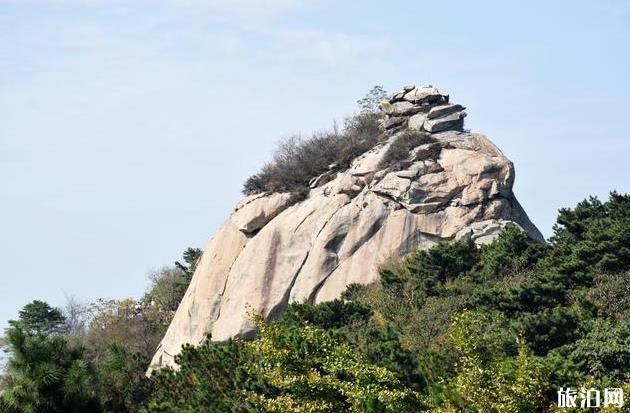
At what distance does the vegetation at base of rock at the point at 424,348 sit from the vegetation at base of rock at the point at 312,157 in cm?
802

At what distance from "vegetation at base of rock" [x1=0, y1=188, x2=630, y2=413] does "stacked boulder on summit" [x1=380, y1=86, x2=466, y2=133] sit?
21.0 feet

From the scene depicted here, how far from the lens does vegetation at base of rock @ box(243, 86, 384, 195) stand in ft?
171

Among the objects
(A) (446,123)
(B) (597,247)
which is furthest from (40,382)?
(A) (446,123)

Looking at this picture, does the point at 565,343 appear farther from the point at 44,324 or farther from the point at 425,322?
the point at 44,324

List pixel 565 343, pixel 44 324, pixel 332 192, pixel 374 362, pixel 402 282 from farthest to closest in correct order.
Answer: pixel 44 324 → pixel 332 192 → pixel 402 282 → pixel 565 343 → pixel 374 362

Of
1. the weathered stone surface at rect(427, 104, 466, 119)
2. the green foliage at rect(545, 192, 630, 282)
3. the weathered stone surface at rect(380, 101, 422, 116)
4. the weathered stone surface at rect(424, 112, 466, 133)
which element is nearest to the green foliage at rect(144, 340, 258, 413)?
the green foliage at rect(545, 192, 630, 282)

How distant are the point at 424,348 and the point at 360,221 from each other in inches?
452

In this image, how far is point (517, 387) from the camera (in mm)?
23266

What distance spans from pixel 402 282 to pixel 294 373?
16.4 metres

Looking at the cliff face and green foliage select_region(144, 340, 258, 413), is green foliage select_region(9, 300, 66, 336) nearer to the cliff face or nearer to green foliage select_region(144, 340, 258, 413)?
the cliff face

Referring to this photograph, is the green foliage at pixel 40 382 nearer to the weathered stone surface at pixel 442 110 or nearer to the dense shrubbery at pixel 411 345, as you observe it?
the dense shrubbery at pixel 411 345

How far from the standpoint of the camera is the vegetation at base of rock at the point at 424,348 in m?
25.4

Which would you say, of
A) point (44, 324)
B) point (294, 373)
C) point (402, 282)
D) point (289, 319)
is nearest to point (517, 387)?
point (294, 373)

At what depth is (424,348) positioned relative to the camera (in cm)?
3641
